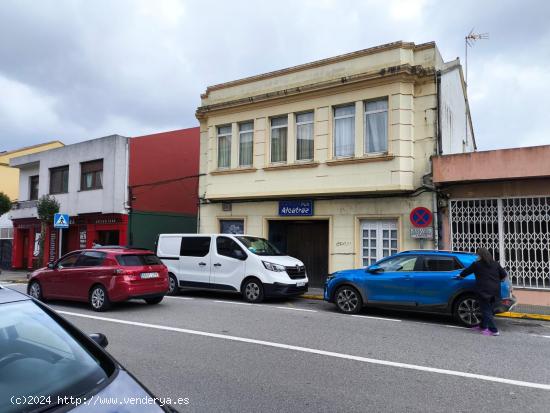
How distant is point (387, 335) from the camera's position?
7914mm

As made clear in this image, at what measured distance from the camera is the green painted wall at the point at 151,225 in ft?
68.7

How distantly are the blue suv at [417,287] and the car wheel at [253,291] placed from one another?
1912 mm

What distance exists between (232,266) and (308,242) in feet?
15.3

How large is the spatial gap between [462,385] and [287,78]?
41.9ft

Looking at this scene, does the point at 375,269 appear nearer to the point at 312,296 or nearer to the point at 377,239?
the point at 312,296

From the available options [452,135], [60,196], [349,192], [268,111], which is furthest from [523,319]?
[60,196]

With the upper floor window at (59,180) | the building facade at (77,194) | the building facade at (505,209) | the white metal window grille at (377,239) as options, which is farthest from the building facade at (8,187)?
the building facade at (505,209)

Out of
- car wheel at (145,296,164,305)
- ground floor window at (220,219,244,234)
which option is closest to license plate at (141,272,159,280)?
car wheel at (145,296,164,305)

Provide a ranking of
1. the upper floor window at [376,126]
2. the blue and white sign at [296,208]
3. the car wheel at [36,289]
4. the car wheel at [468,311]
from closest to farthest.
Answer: the car wheel at [468,311] → the car wheel at [36,289] → the upper floor window at [376,126] → the blue and white sign at [296,208]

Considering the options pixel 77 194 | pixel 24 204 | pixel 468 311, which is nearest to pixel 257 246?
pixel 468 311

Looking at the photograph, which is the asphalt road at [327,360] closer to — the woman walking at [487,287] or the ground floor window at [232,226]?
the woman walking at [487,287]

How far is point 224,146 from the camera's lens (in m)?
17.5

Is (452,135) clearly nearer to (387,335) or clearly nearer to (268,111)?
(268,111)

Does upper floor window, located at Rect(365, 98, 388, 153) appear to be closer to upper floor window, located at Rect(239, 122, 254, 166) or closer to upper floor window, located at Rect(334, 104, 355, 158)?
upper floor window, located at Rect(334, 104, 355, 158)
